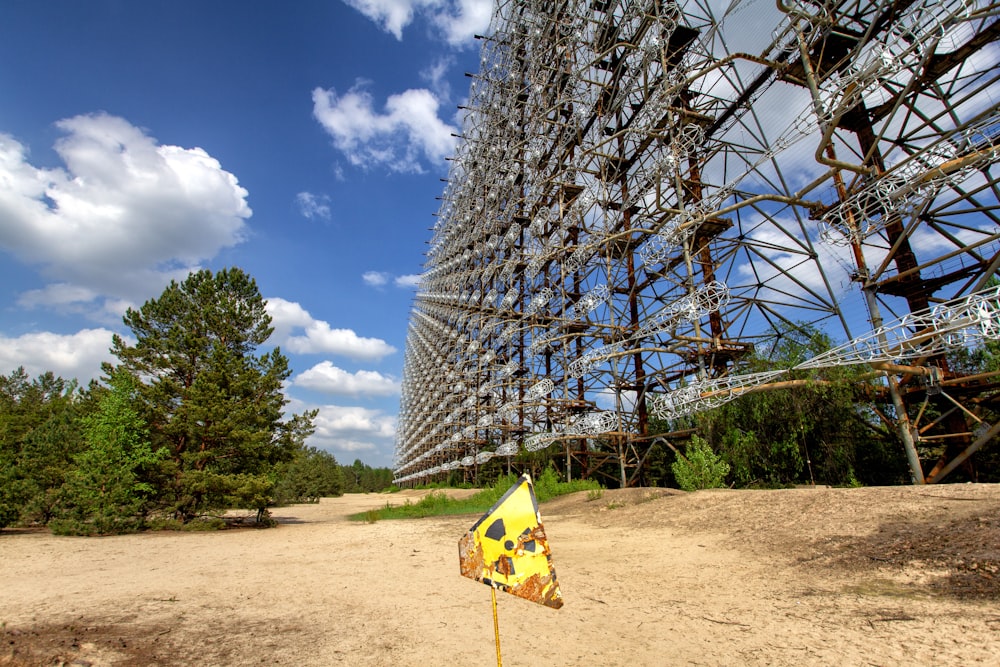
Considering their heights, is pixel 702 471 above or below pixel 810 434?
below

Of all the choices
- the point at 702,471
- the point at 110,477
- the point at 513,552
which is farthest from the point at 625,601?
the point at 110,477

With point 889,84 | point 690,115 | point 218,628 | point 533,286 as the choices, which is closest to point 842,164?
point 889,84

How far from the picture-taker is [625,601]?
18.0 ft

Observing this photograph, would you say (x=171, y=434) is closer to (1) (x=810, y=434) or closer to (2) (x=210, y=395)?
(2) (x=210, y=395)

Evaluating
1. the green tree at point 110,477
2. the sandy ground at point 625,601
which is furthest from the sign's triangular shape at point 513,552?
the green tree at point 110,477

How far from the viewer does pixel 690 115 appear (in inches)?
677

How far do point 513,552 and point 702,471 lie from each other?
10.8 metres

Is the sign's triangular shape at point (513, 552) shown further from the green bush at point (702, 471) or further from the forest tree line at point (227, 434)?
the green bush at point (702, 471)

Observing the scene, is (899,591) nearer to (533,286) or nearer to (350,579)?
(350,579)

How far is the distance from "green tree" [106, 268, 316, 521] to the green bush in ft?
42.9

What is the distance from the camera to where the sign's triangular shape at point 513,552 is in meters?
3.04

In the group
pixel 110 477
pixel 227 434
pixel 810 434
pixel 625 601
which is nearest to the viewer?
→ pixel 625 601

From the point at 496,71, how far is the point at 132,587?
39868 millimetres

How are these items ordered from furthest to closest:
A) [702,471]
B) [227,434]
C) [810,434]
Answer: [227,434], [702,471], [810,434]
